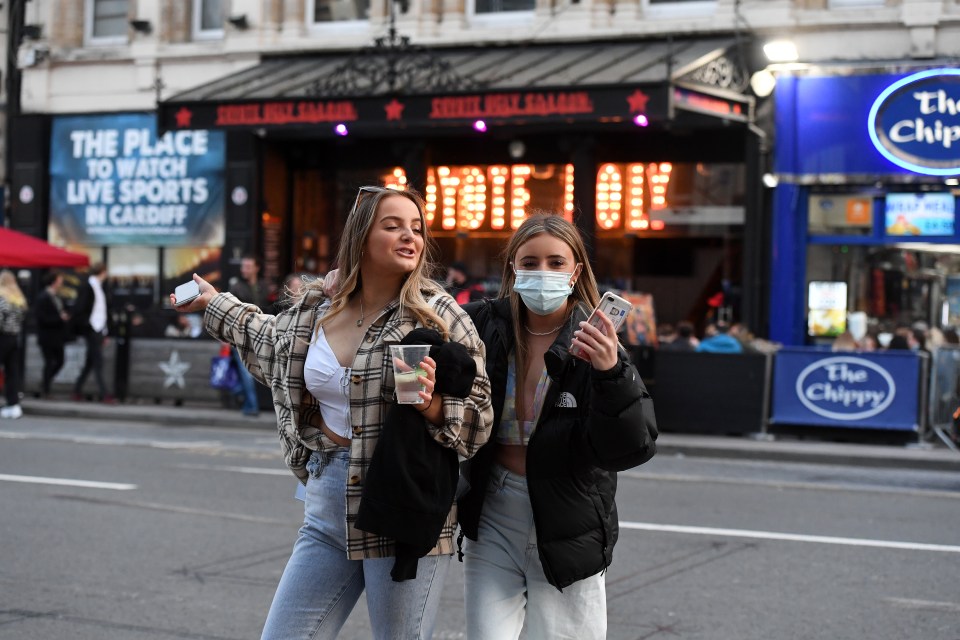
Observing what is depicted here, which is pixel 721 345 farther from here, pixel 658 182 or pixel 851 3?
pixel 851 3

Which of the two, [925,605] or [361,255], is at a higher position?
[361,255]

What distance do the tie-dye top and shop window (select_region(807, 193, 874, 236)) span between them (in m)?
14.9

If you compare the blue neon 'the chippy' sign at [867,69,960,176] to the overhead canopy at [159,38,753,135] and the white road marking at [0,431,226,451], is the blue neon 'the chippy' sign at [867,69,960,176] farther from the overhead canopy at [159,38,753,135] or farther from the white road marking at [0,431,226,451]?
the white road marking at [0,431,226,451]

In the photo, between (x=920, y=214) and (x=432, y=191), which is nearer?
(x=920, y=214)

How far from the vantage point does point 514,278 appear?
157 inches

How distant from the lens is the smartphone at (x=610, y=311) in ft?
11.4

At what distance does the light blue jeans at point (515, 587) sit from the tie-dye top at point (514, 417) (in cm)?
10

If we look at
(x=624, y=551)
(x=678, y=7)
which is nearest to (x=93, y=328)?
(x=678, y=7)

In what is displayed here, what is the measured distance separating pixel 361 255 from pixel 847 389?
12.1 m

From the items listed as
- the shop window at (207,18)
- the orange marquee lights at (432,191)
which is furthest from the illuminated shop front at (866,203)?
the shop window at (207,18)

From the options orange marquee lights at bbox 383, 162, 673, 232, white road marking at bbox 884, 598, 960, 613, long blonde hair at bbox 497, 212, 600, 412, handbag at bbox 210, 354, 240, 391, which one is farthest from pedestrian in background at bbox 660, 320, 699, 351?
long blonde hair at bbox 497, 212, 600, 412

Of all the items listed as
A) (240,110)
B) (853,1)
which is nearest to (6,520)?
(240,110)

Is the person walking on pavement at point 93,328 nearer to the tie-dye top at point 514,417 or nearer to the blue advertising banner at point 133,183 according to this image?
the blue advertising banner at point 133,183

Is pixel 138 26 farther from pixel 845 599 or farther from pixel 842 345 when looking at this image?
pixel 845 599
